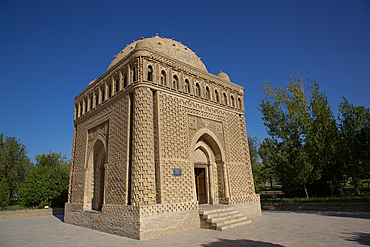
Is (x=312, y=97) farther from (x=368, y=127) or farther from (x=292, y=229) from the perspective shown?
(x=292, y=229)

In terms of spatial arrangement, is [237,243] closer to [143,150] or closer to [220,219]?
[220,219]

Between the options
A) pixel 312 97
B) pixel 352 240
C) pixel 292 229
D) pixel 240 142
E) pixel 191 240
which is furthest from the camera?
pixel 312 97

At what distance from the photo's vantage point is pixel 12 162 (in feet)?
88.8

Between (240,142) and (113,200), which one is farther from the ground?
(240,142)

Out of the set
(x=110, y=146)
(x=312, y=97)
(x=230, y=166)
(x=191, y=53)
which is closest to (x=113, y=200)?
(x=110, y=146)

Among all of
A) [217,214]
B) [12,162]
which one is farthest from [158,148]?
[12,162]

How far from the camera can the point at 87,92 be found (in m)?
12.4

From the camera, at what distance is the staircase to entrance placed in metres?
8.09

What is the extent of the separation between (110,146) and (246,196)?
6.83 meters

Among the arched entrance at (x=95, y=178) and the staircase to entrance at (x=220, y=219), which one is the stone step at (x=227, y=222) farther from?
the arched entrance at (x=95, y=178)

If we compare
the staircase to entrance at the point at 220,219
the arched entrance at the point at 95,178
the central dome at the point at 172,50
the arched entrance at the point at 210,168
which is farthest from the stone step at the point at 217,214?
the central dome at the point at 172,50

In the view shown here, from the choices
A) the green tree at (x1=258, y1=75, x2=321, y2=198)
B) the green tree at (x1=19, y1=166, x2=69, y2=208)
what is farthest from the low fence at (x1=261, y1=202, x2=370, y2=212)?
the green tree at (x1=19, y1=166, x2=69, y2=208)

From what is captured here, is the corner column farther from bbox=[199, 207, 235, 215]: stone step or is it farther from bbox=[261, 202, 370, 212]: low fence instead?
bbox=[261, 202, 370, 212]: low fence

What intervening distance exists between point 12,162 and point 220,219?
28.7 metres
